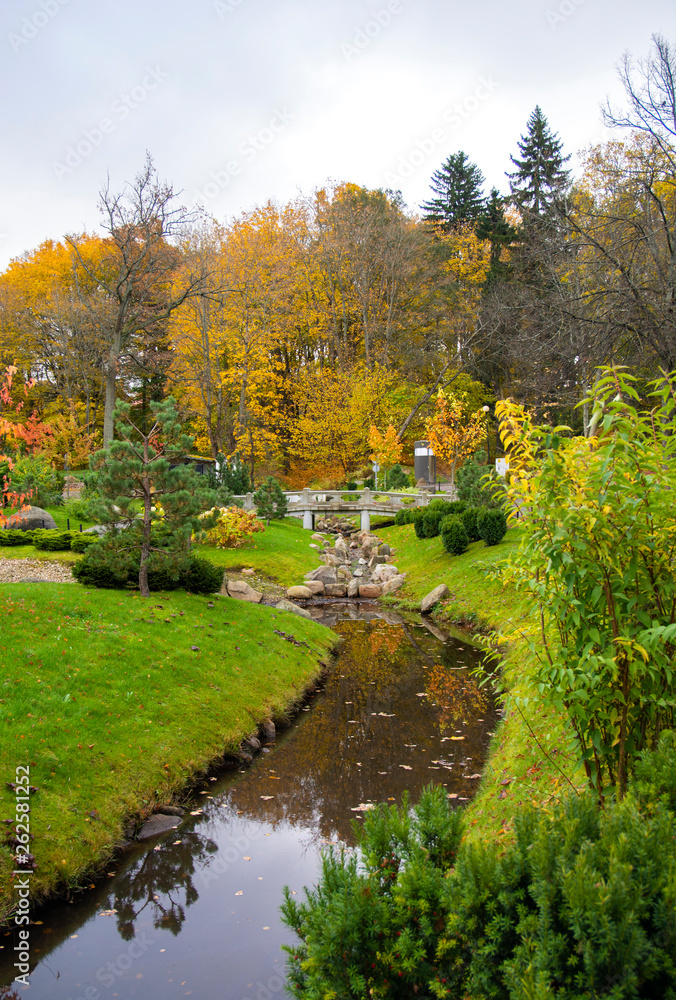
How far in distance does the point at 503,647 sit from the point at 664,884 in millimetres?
11910

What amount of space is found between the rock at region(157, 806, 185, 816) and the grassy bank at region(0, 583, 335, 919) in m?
0.09

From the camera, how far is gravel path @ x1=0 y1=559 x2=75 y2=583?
1276cm

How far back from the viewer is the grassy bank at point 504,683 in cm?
554

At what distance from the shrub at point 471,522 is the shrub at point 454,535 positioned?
20 cm

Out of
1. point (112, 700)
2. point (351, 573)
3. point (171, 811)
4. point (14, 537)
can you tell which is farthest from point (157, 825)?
point (351, 573)

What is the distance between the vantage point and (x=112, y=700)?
7746 millimetres

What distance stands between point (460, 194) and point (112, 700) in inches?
1598

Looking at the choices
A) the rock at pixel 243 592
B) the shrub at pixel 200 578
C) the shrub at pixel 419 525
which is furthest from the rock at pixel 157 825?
the shrub at pixel 419 525

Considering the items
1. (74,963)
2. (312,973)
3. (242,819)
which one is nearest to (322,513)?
(242,819)

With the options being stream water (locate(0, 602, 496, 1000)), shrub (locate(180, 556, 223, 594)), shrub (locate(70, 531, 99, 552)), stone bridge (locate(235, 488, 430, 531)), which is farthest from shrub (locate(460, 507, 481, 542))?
shrub (locate(70, 531, 99, 552))

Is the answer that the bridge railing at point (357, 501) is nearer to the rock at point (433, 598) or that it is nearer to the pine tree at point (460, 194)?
the rock at point (433, 598)

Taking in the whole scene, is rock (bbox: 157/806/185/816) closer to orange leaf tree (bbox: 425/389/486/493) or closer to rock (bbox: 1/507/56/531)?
rock (bbox: 1/507/56/531)

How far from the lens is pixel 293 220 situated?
3709 cm

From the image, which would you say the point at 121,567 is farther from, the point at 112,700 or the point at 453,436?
the point at 453,436
